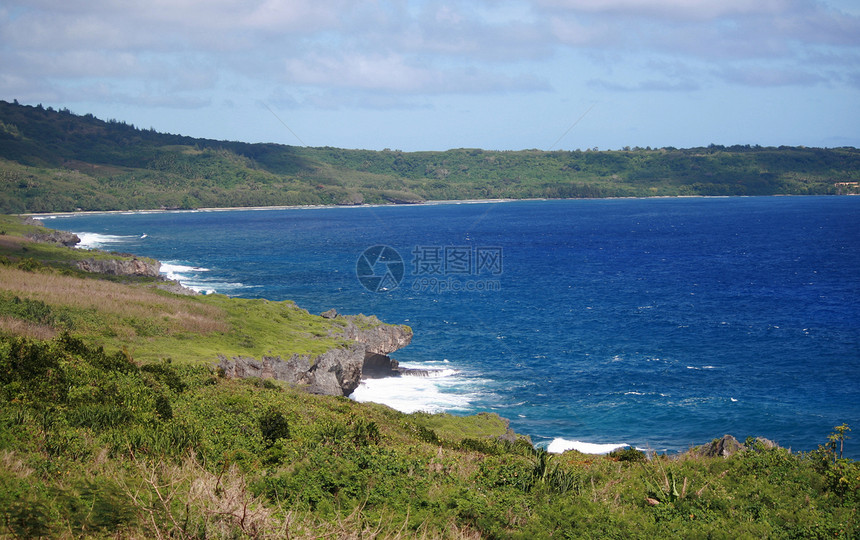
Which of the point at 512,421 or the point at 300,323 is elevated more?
the point at 300,323

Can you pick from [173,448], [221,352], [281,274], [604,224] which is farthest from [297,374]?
[604,224]

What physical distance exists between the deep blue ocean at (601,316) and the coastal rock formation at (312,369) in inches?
132

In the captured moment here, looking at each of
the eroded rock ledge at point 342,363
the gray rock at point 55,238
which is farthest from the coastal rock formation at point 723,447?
the gray rock at point 55,238

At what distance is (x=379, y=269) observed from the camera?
8944cm

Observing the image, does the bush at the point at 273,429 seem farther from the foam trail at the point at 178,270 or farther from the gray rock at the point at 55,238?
the gray rock at the point at 55,238

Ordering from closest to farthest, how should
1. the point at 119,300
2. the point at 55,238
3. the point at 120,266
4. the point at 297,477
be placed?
the point at 297,477, the point at 119,300, the point at 120,266, the point at 55,238

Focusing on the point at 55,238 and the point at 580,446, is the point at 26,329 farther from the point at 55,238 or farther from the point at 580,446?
the point at 55,238

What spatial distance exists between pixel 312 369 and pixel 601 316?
111 ft

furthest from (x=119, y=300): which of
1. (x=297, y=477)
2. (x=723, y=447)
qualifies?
(x=723, y=447)

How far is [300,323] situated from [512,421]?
44.3 feet

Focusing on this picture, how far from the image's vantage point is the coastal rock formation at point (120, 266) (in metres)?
56.8

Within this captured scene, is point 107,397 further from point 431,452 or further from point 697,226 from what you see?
point 697,226

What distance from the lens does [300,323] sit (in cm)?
3828

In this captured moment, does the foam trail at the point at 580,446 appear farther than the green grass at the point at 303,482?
Yes
